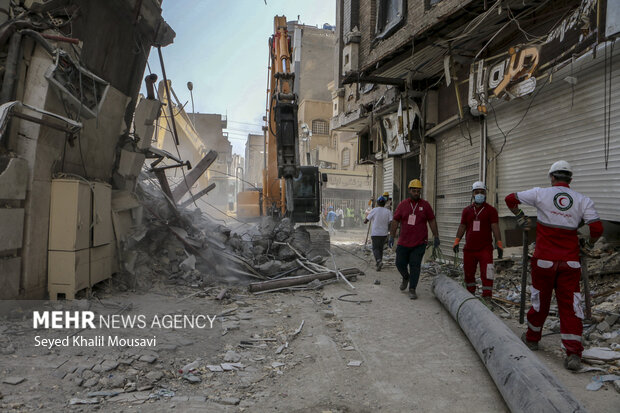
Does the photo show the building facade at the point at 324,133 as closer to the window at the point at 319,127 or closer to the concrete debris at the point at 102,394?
the window at the point at 319,127

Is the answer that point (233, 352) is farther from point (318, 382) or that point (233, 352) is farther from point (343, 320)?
point (343, 320)

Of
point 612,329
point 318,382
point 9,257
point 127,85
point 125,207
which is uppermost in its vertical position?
point 127,85

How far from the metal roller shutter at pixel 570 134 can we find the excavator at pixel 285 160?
458 cm

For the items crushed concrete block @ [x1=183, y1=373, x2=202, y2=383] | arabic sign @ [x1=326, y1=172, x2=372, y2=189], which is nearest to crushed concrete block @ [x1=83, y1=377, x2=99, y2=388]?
crushed concrete block @ [x1=183, y1=373, x2=202, y2=383]

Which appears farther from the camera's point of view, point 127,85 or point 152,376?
point 127,85

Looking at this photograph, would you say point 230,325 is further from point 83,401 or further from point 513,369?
point 513,369

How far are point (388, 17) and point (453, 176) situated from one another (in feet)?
17.3

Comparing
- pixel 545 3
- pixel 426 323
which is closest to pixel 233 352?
pixel 426 323

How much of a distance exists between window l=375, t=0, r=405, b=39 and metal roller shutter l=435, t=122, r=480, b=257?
3244 millimetres

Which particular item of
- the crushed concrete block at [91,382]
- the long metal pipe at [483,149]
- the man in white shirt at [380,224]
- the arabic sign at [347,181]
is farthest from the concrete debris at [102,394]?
the arabic sign at [347,181]

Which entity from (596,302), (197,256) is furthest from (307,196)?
(596,302)

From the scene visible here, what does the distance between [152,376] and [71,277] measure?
2.44 metres

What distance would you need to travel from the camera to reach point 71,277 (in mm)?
4848

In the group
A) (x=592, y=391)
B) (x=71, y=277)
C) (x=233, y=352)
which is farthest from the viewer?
(x=71, y=277)
